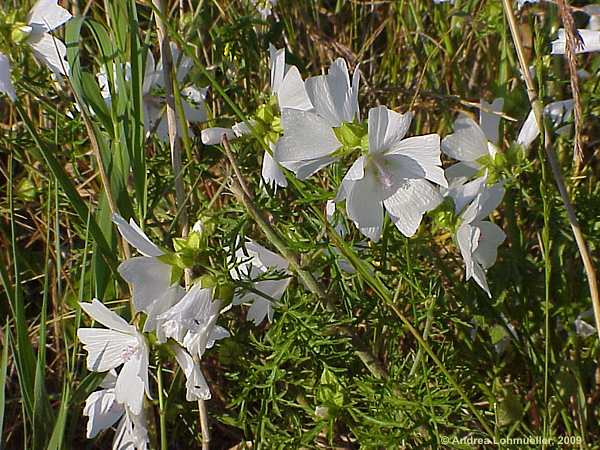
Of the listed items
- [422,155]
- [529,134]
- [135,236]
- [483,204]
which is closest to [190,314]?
[135,236]

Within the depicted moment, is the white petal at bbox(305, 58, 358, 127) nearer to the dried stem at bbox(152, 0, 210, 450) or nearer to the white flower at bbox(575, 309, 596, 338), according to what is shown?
the dried stem at bbox(152, 0, 210, 450)

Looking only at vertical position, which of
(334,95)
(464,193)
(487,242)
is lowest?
(487,242)

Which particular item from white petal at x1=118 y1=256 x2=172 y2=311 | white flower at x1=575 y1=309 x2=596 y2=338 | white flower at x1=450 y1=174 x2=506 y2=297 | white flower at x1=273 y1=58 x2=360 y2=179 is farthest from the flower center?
white flower at x1=575 y1=309 x2=596 y2=338

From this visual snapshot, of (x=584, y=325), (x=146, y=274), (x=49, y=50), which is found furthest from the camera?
(x=584, y=325)

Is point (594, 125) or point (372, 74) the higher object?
point (372, 74)

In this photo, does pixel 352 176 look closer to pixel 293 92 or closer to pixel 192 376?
pixel 293 92

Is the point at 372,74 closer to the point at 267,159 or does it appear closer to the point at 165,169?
the point at 165,169

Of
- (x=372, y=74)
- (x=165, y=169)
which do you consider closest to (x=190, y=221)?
(x=165, y=169)
